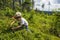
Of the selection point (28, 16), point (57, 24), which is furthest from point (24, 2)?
point (57, 24)

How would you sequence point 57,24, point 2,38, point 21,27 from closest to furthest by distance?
1. point 2,38
2. point 21,27
3. point 57,24

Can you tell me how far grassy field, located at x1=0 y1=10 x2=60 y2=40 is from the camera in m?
9.64

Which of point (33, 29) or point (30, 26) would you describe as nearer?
point (33, 29)

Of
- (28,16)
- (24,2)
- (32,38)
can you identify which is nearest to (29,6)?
(24,2)

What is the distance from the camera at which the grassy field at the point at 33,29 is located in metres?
9.64

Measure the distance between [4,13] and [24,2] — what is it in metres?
3.85

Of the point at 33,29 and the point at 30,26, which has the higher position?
the point at 33,29

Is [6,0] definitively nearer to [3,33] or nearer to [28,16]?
[28,16]

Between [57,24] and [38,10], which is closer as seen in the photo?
[57,24]

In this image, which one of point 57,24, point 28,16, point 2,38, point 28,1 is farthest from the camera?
point 28,1

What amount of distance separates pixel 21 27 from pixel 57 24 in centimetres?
401

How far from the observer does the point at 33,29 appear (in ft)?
38.5

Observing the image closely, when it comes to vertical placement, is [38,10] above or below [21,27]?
below

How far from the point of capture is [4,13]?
13.8 metres
